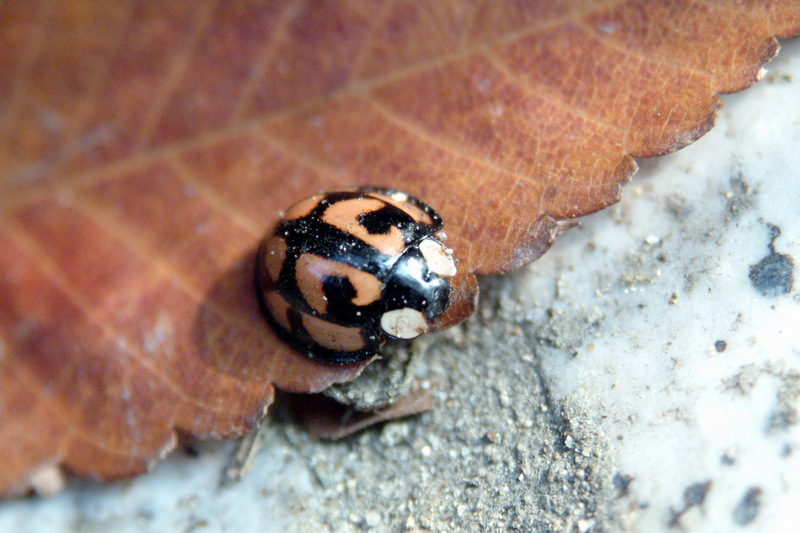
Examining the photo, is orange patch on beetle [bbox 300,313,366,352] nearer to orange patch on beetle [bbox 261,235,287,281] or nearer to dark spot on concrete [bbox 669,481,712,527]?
orange patch on beetle [bbox 261,235,287,281]

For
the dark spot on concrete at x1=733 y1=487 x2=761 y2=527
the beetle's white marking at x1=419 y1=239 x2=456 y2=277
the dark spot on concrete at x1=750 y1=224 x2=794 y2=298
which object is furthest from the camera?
the beetle's white marking at x1=419 y1=239 x2=456 y2=277

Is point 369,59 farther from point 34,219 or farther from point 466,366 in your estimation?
point 34,219

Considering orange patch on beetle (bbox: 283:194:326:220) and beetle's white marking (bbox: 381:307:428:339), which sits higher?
orange patch on beetle (bbox: 283:194:326:220)

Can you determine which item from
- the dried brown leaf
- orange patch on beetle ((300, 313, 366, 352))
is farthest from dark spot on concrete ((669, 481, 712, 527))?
orange patch on beetle ((300, 313, 366, 352))

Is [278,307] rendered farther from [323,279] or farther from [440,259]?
[440,259]

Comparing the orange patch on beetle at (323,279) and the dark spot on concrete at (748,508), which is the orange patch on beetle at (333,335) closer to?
the orange patch on beetle at (323,279)

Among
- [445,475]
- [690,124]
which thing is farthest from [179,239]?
[690,124]

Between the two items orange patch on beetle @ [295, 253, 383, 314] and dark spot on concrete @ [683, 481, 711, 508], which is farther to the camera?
orange patch on beetle @ [295, 253, 383, 314]

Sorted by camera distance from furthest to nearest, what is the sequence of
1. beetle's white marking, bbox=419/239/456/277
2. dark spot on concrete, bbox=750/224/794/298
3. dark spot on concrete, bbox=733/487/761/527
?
1. beetle's white marking, bbox=419/239/456/277
2. dark spot on concrete, bbox=750/224/794/298
3. dark spot on concrete, bbox=733/487/761/527

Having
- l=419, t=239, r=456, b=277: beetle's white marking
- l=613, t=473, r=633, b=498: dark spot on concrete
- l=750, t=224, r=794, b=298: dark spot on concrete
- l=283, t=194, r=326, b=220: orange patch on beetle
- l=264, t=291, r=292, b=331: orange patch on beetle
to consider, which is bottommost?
A: l=264, t=291, r=292, b=331: orange patch on beetle
